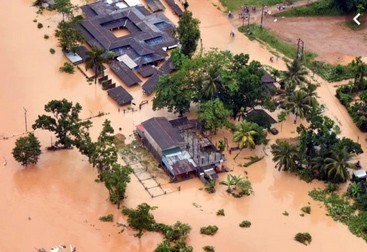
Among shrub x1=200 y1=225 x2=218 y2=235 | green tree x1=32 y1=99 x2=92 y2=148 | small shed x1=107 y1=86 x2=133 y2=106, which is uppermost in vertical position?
small shed x1=107 y1=86 x2=133 y2=106

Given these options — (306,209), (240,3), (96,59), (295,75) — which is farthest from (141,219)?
(240,3)

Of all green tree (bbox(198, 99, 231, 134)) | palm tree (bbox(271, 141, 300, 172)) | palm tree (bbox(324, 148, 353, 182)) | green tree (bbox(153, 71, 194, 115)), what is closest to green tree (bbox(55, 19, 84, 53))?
green tree (bbox(153, 71, 194, 115))

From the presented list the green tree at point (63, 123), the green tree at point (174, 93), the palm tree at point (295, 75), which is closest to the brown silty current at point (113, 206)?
the green tree at point (63, 123)

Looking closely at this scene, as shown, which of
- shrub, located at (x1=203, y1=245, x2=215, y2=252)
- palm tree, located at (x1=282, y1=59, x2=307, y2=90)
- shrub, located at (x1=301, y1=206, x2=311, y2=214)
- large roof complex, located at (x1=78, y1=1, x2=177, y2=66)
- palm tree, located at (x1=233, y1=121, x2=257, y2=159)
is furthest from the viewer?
large roof complex, located at (x1=78, y1=1, x2=177, y2=66)

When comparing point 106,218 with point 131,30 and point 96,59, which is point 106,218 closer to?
point 96,59

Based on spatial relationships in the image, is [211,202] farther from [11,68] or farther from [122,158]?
[11,68]

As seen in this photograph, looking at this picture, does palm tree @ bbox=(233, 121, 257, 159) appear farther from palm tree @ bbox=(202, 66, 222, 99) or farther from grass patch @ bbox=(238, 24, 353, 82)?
grass patch @ bbox=(238, 24, 353, 82)

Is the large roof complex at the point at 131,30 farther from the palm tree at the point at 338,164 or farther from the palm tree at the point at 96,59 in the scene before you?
the palm tree at the point at 338,164

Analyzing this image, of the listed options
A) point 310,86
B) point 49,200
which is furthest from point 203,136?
point 49,200
